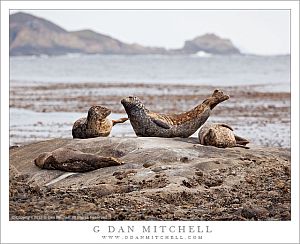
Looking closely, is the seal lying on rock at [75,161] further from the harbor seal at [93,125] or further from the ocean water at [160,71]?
the ocean water at [160,71]

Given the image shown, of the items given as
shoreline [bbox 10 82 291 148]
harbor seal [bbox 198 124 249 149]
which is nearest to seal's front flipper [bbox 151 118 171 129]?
harbor seal [bbox 198 124 249 149]

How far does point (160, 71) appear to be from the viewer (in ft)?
Result: 115

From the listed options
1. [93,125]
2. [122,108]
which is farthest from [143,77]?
[93,125]

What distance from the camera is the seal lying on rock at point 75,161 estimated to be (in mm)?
10859

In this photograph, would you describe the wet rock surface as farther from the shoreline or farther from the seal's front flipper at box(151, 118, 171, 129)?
the shoreline

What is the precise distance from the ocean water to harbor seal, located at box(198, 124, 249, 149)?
39.9 feet

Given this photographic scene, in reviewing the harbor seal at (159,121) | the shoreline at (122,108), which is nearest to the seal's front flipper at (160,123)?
the harbor seal at (159,121)

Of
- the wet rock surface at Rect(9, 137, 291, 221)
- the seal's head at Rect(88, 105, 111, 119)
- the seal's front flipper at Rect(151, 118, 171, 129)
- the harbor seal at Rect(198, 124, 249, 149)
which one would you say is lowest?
the wet rock surface at Rect(9, 137, 291, 221)

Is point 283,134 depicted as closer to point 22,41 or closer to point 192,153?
point 192,153

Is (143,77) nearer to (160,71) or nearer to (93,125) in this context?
(160,71)

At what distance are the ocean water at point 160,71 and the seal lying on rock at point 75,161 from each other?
43.9 feet

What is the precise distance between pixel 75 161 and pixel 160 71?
24391mm

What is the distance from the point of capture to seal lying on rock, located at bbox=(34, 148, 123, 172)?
10859mm

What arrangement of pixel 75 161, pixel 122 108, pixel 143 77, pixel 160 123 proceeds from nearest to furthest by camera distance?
pixel 75 161
pixel 160 123
pixel 122 108
pixel 143 77
